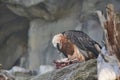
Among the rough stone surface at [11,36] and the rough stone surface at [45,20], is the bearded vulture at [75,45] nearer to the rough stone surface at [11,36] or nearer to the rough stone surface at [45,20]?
the rough stone surface at [45,20]

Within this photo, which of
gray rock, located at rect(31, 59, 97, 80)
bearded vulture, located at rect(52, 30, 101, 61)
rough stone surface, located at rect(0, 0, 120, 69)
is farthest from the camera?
rough stone surface, located at rect(0, 0, 120, 69)

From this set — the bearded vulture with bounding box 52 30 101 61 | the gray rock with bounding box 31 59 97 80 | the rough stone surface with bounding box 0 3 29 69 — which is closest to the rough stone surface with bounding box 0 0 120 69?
the rough stone surface with bounding box 0 3 29 69

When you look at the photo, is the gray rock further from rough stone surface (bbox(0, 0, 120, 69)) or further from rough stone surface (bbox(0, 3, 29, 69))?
rough stone surface (bbox(0, 3, 29, 69))

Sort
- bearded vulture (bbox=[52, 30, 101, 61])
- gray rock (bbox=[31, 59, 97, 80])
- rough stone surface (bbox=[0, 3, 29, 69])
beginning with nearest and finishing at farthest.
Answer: gray rock (bbox=[31, 59, 97, 80]), bearded vulture (bbox=[52, 30, 101, 61]), rough stone surface (bbox=[0, 3, 29, 69])

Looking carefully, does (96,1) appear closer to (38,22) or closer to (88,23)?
(88,23)

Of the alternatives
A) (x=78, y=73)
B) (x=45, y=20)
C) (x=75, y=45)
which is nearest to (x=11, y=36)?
(x=45, y=20)

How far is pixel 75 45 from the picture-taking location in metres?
3.12

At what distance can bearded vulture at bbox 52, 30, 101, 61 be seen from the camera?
3035 millimetres

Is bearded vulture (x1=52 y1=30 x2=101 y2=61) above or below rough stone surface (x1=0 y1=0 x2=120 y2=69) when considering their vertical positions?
below

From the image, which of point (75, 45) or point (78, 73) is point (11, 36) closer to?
point (75, 45)

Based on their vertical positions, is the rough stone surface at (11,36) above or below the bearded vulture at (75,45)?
above

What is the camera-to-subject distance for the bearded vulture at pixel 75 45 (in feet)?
9.96

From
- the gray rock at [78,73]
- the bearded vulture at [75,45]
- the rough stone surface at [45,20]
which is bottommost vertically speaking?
the gray rock at [78,73]

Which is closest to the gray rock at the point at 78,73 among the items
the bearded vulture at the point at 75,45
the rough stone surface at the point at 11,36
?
the bearded vulture at the point at 75,45
